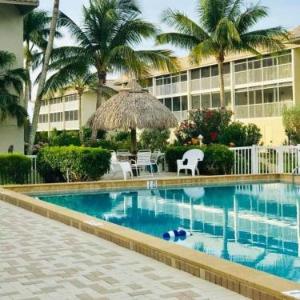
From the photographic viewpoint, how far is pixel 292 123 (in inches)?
1208

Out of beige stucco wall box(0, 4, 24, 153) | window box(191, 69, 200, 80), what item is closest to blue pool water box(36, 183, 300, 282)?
beige stucco wall box(0, 4, 24, 153)

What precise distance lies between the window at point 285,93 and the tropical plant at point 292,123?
3896 millimetres

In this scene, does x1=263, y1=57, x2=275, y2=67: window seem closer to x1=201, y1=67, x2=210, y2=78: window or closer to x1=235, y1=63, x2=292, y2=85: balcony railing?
x1=235, y1=63, x2=292, y2=85: balcony railing

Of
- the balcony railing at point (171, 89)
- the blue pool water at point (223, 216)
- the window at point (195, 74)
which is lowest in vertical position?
the blue pool water at point (223, 216)

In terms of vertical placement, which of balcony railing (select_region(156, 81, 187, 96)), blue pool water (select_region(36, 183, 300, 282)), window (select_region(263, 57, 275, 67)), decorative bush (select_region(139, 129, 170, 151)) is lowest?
blue pool water (select_region(36, 183, 300, 282))

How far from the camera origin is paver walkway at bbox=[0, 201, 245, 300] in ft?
15.2

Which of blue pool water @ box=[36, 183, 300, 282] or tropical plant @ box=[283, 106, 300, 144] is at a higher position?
tropical plant @ box=[283, 106, 300, 144]

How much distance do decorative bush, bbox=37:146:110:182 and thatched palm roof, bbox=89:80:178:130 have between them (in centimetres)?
319

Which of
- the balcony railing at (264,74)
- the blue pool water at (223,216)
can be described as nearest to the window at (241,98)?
the balcony railing at (264,74)

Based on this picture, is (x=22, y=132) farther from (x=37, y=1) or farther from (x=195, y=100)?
(x=195, y=100)

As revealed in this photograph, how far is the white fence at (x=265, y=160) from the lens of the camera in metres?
18.3

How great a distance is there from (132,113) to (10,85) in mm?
4806

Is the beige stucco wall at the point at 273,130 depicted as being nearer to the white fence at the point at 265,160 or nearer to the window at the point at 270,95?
the window at the point at 270,95

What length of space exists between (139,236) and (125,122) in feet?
41.6
